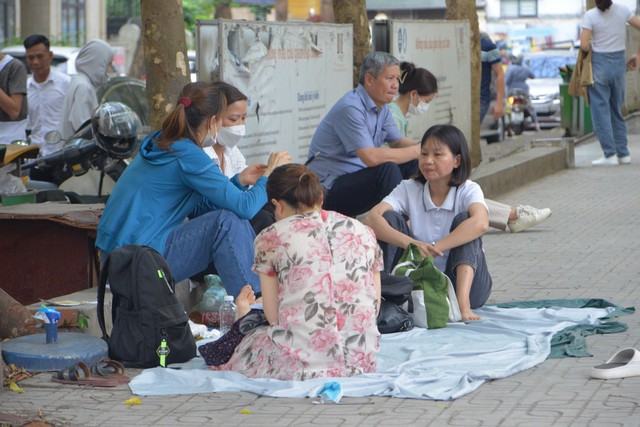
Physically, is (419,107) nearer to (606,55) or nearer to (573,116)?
(606,55)

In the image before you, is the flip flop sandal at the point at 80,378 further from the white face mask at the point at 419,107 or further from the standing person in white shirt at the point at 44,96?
the standing person in white shirt at the point at 44,96

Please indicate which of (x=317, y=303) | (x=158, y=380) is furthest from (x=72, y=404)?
(x=317, y=303)

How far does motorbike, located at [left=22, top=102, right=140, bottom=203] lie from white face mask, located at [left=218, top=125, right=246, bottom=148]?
1.52 meters

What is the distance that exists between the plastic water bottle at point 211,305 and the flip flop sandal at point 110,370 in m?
1.24

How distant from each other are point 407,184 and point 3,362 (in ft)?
8.61

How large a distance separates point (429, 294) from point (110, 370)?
1.79 m

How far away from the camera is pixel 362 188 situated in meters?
8.76

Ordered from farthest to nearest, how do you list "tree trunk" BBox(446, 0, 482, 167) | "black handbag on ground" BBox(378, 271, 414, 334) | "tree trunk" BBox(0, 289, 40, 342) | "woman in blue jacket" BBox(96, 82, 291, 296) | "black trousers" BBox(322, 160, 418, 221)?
"tree trunk" BBox(446, 0, 482, 167)
"black trousers" BBox(322, 160, 418, 221)
"woman in blue jacket" BBox(96, 82, 291, 296)
"black handbag on ground" BBox(378, 271, 414, 334)
"tree trunk" BBox(0, 289, 40, 342)

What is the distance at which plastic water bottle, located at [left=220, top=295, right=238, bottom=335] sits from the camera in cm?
654

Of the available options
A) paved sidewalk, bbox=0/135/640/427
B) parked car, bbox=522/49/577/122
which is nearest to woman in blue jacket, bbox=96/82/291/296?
paved sidewalk, bbox=0/135/640/427

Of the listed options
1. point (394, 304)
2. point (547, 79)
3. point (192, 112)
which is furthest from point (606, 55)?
point (547, 79)

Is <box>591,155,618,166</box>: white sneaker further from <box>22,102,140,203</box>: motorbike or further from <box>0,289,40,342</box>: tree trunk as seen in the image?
<box>0,289,40,342</box>: tree trunk

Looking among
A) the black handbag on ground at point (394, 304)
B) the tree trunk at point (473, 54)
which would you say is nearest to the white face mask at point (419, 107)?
the black handbag on ground at point (394, 304)

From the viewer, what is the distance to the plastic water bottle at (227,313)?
6.54m
